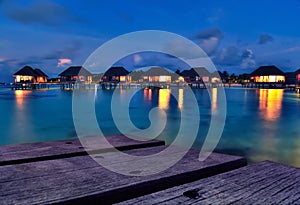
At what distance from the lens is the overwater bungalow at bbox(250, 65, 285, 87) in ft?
240

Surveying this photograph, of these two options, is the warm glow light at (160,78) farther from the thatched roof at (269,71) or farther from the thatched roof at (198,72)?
the thatched roof at (269,71)

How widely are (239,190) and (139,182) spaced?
56 centimetres

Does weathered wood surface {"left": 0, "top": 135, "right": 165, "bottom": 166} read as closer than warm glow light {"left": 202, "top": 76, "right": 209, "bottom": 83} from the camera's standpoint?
Yes

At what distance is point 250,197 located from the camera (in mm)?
1363

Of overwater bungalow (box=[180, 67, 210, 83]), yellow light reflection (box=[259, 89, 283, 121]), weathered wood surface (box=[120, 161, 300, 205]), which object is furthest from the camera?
overwater bungalow (box=[180, 67, 210, 83])

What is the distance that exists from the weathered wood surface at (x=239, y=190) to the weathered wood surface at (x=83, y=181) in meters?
0.19

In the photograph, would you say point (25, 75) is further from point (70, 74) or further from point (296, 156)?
point (296, 156)

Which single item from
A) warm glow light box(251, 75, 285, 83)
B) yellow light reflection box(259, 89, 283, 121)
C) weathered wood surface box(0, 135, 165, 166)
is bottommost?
yellow light reflection box(259, 89, 283, 121)

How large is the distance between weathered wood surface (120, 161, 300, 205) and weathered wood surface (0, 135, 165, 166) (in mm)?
1126

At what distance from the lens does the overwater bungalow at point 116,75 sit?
247 ft

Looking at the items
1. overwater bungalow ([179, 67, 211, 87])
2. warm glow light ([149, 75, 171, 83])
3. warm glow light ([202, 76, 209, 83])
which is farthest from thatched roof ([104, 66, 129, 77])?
warm glow light ([202, 76, 209, 83])

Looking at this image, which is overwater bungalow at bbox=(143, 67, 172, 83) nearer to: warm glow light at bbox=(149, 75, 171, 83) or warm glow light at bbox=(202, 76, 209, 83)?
warm glow light at bbox=(149, 75, 171, 83)

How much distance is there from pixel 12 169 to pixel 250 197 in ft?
4.89

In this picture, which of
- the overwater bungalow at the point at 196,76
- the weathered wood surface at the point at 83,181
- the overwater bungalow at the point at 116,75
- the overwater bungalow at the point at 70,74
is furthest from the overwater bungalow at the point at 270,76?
the weathered wood surface at the point at 83,181
